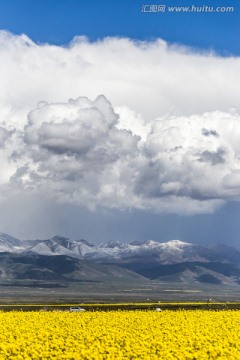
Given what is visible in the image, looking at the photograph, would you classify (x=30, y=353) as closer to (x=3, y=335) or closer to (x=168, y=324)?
(x=3, y=335)

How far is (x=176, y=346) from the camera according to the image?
30.3 meters

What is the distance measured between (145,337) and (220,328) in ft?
34.5

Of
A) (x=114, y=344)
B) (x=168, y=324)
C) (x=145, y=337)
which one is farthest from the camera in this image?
(x=168, y=324)

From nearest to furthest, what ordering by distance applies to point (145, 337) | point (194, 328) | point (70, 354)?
point (70, 354) → point (145, 337) → point (194, 328)

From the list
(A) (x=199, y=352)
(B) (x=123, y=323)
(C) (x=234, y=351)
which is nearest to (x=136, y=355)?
(A) (x=199, y=352)

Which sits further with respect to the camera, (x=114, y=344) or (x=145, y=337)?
(x=145, y=337)

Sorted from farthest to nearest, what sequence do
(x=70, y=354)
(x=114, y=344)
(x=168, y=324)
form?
(x=168, y=324), (x=114, y=344), (x=70, y=354)

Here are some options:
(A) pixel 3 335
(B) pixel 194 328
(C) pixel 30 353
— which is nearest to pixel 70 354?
(C) pixel 30 353

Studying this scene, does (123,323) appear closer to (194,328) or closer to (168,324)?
(168,324)

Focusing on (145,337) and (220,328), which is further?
(220,328)

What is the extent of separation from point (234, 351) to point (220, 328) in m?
13.4

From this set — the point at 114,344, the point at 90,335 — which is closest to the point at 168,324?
the point at 90,335

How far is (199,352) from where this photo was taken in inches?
1101

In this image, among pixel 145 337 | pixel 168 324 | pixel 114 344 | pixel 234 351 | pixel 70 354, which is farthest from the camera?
pixel 168 324
